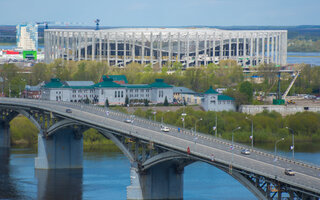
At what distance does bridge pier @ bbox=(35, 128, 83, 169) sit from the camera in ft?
295

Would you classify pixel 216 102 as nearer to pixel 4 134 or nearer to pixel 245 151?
pixel 4 134

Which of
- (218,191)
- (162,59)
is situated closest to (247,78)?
(162,59)

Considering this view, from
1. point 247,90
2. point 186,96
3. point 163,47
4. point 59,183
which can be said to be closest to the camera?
point 59,183

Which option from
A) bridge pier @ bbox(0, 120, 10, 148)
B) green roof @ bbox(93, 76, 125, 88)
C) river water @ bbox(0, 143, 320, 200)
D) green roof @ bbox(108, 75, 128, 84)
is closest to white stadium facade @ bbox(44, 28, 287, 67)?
green roof @ bbox(108, 75, 128, 84)

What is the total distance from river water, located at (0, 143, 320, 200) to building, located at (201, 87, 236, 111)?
1308 inches

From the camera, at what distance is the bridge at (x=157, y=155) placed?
56.4m

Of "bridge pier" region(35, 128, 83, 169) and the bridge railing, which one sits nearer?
the bridge railing

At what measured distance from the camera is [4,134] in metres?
108

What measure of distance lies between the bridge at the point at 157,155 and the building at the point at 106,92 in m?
29.2

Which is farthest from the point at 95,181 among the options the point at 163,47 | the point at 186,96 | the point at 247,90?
the point at 163,47

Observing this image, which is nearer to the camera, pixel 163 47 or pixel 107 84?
pixel 107 84

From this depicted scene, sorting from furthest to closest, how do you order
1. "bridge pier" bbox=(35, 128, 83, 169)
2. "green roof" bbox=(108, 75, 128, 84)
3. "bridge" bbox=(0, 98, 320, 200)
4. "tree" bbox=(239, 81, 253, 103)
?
"green roof" bbox=(108, 75, 128, 84) < "tree" bbox=(239, 81, 253, 103) < "bridge pier" bbox=(35, 128, 83, 169) < "bridge" bbox=(0, 98, 320, 200)

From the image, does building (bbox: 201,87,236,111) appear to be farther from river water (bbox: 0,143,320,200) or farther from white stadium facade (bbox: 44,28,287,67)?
white stadium facade (bbox: 44,28,287,67)

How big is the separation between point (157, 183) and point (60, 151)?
22774 millimetres
